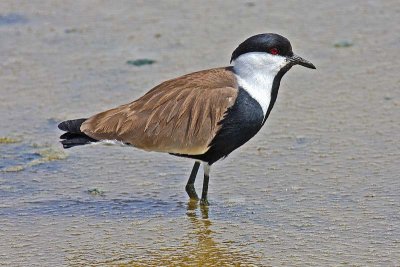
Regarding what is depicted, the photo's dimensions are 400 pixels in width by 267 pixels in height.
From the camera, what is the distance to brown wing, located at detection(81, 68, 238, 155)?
20.1 ft

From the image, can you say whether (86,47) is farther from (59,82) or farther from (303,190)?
(303,190)

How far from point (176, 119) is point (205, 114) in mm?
199

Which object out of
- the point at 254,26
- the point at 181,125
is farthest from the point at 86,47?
the point at 181,125

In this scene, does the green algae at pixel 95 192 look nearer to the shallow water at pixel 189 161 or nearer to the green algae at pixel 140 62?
the shallow water at pixel 189 161

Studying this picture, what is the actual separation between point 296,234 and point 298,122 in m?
1.80

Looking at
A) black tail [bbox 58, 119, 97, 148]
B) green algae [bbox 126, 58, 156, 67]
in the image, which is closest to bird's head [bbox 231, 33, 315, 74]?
black tail [bbox 58, 119, 97, 148]

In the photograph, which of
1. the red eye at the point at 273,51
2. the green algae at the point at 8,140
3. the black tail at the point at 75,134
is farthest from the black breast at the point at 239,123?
the green algae at the point at 8,140

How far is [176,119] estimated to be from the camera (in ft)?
20.4

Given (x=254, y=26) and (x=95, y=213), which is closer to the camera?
(x=95, y=213)

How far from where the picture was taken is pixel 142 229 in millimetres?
6000

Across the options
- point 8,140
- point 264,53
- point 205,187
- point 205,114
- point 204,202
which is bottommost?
point 204,202

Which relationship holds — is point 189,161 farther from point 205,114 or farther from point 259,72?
point 259,72

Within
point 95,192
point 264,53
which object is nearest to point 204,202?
point 95,192

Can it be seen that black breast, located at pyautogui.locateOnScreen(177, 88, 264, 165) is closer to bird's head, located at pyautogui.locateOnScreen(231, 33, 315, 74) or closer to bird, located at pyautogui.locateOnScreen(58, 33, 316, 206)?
bird, located at pyautogui.locateOnScreen(58, 33, 316, 206)
